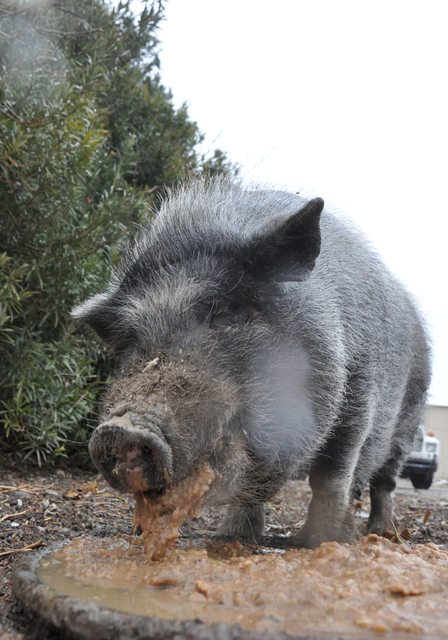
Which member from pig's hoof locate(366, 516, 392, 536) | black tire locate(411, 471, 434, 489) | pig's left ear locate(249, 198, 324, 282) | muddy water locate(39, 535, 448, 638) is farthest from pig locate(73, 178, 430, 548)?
black tire locate(411, 471, 434, 489)

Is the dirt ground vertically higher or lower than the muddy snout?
lower

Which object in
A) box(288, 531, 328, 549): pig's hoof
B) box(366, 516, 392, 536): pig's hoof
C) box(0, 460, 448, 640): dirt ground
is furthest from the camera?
box(366, 516, 392, 536): pig's hoof

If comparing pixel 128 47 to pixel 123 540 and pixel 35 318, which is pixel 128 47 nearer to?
pixel 35 318

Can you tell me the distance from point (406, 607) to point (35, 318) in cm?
473

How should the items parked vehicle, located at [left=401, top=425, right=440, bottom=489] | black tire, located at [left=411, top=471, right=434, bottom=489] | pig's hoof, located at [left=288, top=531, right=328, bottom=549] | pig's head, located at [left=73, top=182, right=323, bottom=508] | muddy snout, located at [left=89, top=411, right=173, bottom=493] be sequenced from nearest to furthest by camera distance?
muddy snout, located at [left=89, top=411, right=173, bottom=493]
pig's head, located at [left=73, top=182, right=323, bottom=508]
pig's hoof, located at [left=288, top=531, right=328, bottom=549]
parked vehicle, located at [left=401, top=425, right=440, bottom=489]
black tire, located at [left=411, top=471, right=434, bottom=489]

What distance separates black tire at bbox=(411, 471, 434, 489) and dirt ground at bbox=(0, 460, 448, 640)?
7785mm

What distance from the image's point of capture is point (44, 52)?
5.92 meters

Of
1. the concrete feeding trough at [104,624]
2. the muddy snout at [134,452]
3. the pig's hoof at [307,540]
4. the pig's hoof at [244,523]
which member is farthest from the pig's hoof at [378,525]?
the concrete feeding trough at [104,624]

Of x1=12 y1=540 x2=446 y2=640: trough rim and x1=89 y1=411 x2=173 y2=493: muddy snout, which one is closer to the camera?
x1=12 y1=540 x2=446 y2=640: trough rim

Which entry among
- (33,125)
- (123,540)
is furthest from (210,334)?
(33,125)

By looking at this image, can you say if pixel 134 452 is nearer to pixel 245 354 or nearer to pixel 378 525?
pixel 245 354

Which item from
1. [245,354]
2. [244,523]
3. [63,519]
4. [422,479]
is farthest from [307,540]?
[422,479]

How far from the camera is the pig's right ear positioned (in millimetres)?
3308

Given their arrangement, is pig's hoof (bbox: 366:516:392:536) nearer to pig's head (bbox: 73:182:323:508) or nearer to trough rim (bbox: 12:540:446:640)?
pig's head (bbox: 73:182:323:508)
